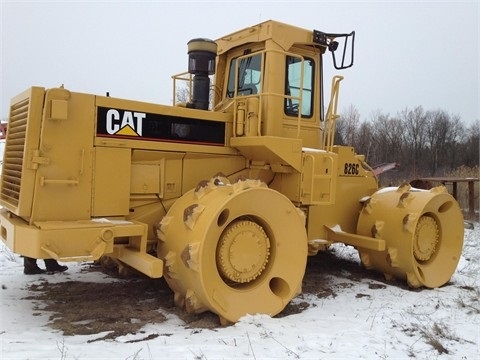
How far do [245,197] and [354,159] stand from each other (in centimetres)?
302

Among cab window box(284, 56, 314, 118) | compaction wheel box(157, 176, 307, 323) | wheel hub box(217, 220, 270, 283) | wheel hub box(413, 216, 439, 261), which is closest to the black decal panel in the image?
compaction wheel box(157, 176, 307, 323)

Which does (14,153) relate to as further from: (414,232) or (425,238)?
(425,238)

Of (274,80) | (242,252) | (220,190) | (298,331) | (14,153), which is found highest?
(274,80)

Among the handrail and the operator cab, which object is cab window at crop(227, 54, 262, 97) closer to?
the operator cab

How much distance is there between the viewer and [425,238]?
23.5ft

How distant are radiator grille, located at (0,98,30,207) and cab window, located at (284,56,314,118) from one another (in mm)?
3255

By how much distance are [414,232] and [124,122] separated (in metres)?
4.13

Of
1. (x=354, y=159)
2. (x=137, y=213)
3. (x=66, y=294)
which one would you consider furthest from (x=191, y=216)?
(x=354, y=159)

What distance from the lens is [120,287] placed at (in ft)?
20.8

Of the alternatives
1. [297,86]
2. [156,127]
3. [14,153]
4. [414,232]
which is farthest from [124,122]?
[414,232]

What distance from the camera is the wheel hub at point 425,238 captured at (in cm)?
706

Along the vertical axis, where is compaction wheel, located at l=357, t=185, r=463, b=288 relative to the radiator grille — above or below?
below

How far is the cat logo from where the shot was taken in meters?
5.39

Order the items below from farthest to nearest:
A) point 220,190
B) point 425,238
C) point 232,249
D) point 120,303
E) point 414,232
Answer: point 425,238
point 414,232
point 120,303
point 220,190
point 232,249
